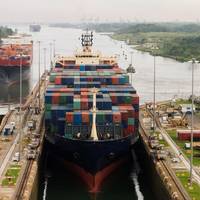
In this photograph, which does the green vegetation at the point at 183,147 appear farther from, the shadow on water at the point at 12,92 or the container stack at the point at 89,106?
the shadow on water at the point at 12,92

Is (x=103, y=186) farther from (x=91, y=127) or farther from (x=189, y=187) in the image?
(x=189, y=187)

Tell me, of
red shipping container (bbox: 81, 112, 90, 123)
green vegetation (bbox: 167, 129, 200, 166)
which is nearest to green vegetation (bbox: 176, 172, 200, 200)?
green vegetation (bbox: 167, 129, 200, 166)

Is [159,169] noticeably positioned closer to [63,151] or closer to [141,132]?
[63,151]

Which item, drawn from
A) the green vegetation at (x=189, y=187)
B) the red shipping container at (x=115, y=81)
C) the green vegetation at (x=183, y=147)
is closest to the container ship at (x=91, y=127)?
the red shipping container at (x=115, y=81)

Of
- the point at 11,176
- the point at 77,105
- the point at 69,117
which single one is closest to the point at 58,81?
the point at 77,105

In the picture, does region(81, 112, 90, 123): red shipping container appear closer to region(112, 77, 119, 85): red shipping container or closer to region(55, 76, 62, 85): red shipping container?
region(112, 77, 119, 85): red shipping container
